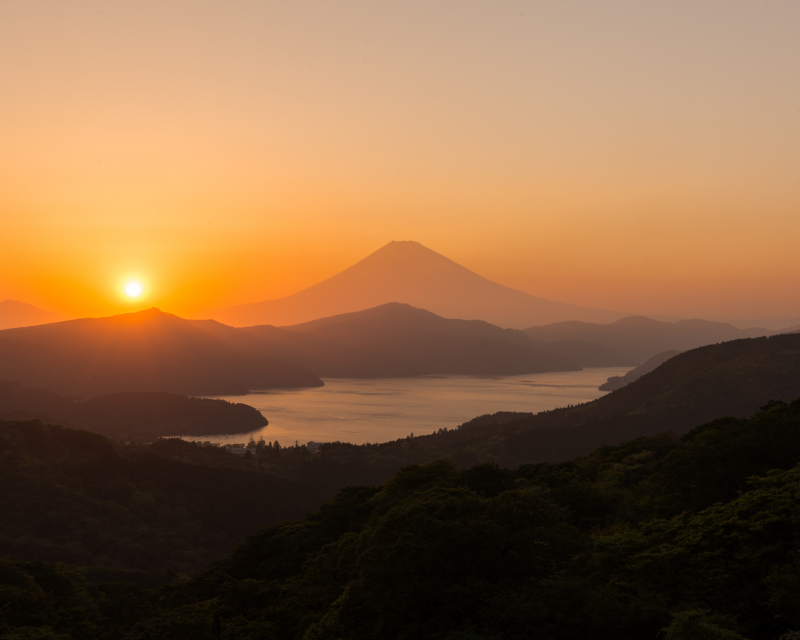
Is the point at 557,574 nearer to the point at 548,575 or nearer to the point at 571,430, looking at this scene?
the point at 548,575

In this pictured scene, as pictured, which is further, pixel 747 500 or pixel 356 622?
pixel 747 500

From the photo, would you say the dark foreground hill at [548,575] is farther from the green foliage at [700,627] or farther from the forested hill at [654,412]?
the forested hill at [654,412]

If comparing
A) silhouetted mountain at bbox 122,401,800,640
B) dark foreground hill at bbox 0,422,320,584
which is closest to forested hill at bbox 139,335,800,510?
dark foreground hill at bbox 0,422,320,584

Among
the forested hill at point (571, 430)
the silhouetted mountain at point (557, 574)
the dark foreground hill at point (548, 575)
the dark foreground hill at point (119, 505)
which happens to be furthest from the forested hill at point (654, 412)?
the silhouetted mountain at point (557, 574)

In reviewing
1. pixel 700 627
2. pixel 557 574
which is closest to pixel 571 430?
pixel 557 574

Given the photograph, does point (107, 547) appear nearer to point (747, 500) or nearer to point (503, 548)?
point (503, 548)

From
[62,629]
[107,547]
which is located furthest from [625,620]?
[107,547]
